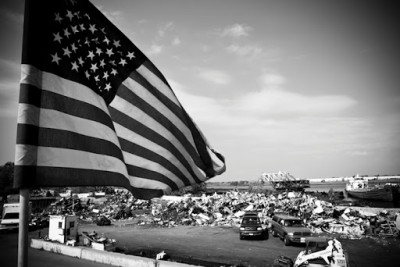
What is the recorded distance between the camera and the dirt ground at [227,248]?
13.9m

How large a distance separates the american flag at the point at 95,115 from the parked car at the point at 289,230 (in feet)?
43.9

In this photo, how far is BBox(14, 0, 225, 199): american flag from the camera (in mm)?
3344

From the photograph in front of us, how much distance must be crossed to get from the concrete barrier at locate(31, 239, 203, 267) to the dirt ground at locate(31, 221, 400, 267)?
2.77m

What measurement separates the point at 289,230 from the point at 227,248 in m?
4.43

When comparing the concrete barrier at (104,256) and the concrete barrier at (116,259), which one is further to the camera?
the concrete barrier at (116,259)

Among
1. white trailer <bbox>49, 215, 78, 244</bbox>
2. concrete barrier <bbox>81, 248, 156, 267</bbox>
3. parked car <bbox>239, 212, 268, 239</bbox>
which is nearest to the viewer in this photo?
concrete barrier <bbox>81, 248, 156, 267</bbox>

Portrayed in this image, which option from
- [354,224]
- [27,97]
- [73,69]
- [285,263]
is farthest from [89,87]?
[354,224]

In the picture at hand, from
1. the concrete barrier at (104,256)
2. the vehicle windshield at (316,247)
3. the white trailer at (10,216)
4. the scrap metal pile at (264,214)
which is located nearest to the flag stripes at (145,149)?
the concrete barrier at (104,256)

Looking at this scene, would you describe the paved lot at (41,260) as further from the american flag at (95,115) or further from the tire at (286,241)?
the tire at (286,241)

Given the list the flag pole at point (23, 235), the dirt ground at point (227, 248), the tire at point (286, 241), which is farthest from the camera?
the tire at point (286, 241)

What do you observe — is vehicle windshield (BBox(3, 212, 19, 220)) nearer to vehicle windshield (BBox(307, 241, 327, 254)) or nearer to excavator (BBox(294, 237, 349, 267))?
excavator (BBox(294, 237, 349, 267))

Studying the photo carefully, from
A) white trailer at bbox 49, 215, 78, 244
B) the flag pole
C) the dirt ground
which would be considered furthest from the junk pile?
the flag pole

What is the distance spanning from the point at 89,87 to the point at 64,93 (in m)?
0.53

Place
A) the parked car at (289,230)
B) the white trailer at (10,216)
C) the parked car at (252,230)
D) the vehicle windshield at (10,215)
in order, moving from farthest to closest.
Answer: the vehicle windshield at (10,215)
the white trailer at (10,216)
the parked car at (252,230)
the parked car at (289,230)
